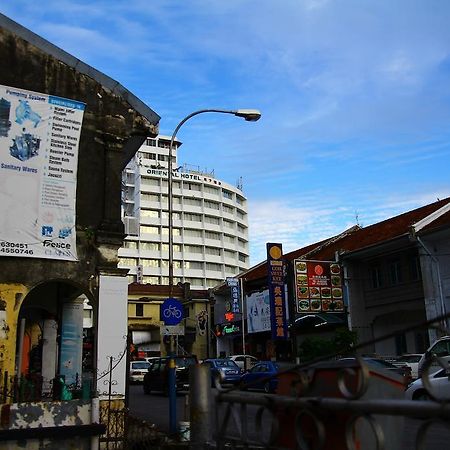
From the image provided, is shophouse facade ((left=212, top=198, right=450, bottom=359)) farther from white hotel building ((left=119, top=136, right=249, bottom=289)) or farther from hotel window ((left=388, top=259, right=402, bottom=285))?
white hotel building ((left=119, top=136, right=249, bottom=289))

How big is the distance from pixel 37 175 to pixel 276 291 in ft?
65.8

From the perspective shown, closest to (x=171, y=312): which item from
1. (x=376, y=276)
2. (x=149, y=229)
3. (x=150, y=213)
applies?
(x=376, y=276)

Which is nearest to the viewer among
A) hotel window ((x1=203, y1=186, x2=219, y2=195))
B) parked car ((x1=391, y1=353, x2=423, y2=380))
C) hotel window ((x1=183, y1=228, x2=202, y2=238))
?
parked car ((x1=391, y1=353, x2=423, y2=380))

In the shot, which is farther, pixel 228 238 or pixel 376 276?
pixel 228 238

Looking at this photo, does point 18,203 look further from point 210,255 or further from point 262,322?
point 210,255

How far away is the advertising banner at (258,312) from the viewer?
3850 cm

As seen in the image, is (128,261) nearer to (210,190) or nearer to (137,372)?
(210,190)

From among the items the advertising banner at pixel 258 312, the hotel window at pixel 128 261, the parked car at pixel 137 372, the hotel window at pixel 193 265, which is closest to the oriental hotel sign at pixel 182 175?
the hotel window at pixel 193 265

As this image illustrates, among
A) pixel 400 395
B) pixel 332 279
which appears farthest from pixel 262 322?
pixel 400 395

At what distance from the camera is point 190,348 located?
56625mm

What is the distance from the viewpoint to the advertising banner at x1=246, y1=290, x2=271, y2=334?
38.5 metres

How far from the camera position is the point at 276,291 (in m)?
30.4

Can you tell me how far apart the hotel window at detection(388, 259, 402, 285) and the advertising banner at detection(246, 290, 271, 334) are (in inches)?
416

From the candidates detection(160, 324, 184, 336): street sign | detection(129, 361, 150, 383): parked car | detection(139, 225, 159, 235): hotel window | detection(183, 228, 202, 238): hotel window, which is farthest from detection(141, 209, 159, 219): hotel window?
detection(160, 324, 184, 336): street sign
